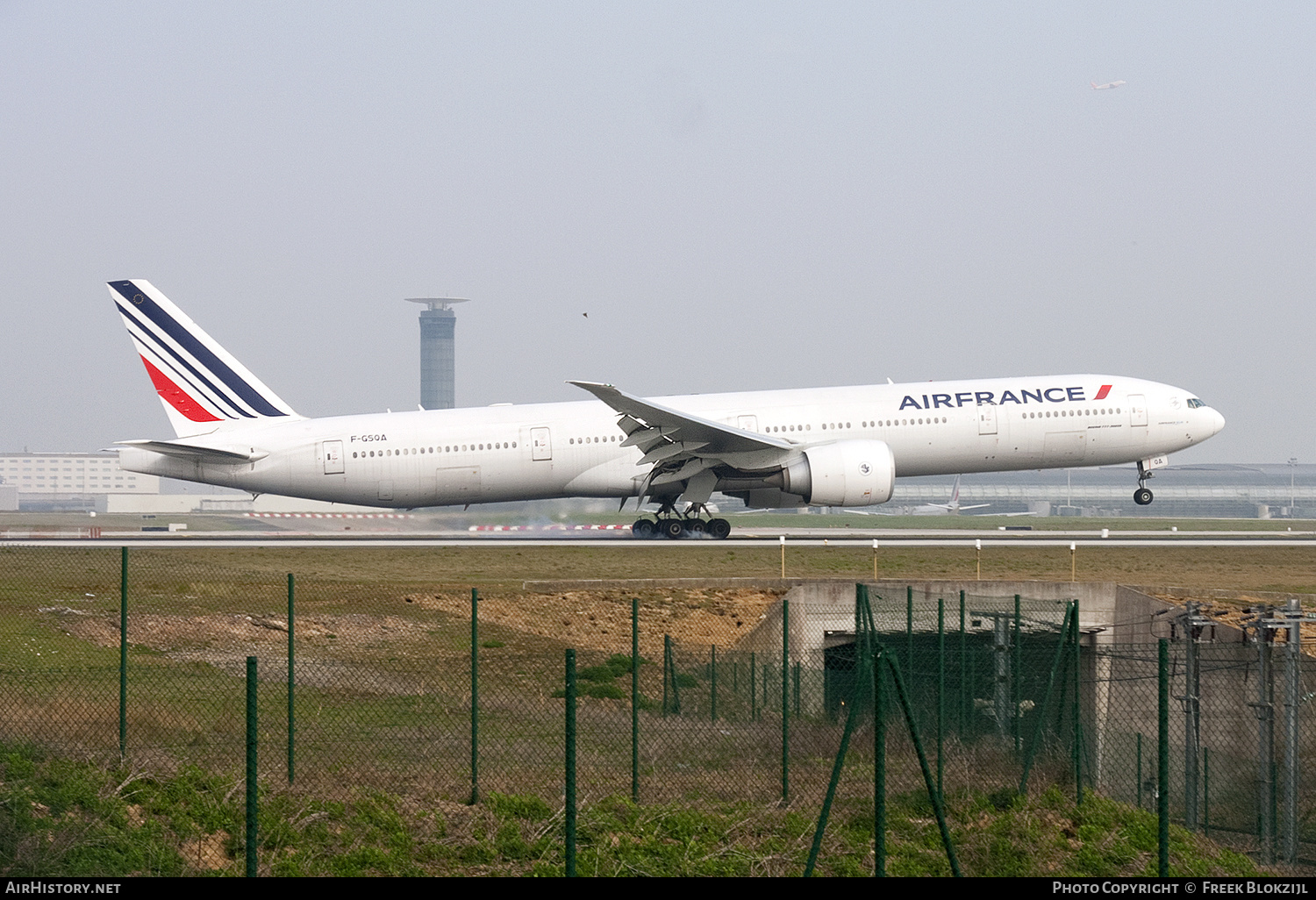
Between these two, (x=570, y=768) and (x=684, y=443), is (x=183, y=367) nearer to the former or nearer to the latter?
(x=684, y=443)

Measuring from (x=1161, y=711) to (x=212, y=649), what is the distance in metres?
11.9

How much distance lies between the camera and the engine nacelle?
34375 millimetres

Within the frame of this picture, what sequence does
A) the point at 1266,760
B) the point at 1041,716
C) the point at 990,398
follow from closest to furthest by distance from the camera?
1. the point at 1266,760
2. the point at 1041,716
3. the point at 990,398

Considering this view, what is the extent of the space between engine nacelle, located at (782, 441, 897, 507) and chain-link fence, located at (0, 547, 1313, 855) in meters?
13.9

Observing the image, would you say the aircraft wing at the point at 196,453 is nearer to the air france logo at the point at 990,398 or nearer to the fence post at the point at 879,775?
the air france logo at the point at 990,398

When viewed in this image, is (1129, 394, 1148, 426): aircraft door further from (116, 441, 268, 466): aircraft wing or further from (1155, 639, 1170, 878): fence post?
(1155, 639, 1170, 878): fence post

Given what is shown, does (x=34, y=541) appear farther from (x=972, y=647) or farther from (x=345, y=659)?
(x=972, y=647)

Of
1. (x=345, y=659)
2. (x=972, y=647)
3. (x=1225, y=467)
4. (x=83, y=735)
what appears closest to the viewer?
(x=83, y=735)

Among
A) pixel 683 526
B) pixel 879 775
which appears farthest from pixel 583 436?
pixel 879 775

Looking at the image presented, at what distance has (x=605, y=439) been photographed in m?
36.5

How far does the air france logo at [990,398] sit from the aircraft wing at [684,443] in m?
4.02

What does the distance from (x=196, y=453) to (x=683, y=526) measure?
14.0 m

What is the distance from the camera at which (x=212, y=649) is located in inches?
661
